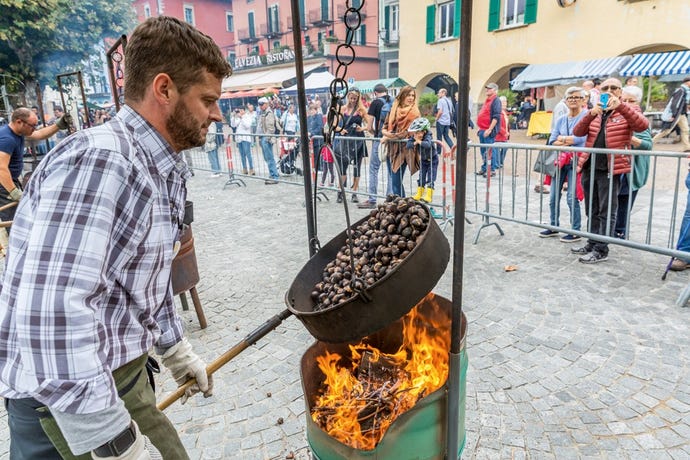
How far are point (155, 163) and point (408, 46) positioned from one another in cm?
2751

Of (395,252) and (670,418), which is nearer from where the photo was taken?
(395,252)

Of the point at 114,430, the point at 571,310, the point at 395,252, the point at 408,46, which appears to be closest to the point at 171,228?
the point at 114,430

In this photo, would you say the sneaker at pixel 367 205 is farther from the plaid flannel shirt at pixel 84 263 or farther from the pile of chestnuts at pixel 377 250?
the plaid flannel shirt at pixel 84 263

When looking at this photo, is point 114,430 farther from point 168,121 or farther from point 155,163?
point 168,121

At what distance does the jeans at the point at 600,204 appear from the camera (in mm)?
5301

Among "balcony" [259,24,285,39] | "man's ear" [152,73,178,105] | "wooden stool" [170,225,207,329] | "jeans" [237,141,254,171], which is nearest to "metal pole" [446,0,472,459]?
"man's ear" [152,73,178,105]

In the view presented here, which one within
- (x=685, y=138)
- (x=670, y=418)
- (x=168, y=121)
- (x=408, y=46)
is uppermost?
(x=408, y=46)

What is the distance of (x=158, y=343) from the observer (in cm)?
193

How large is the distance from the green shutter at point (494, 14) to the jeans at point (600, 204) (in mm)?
19304

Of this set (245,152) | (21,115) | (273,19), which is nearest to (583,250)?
(21,115)

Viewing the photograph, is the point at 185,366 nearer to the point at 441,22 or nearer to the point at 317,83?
the point at 317,83

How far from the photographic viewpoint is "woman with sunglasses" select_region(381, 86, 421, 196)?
7.55 meters

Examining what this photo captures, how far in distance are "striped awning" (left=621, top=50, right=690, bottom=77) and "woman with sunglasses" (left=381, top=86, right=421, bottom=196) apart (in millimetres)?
13989

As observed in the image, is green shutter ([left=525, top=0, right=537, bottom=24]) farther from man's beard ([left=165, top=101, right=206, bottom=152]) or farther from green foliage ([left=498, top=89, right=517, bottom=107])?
man's beard ([left=165, top=101, right=206, bottom=152])
